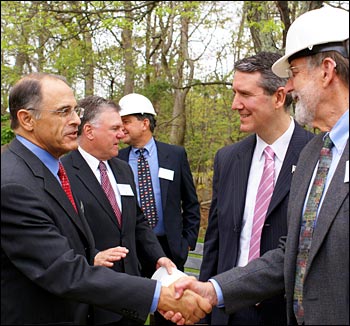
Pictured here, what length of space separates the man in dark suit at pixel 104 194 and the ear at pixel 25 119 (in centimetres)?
102

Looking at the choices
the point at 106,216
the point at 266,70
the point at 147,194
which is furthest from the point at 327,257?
the point at 147,194

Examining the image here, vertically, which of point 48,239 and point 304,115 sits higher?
point 304,115

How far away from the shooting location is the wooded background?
9.71 metres

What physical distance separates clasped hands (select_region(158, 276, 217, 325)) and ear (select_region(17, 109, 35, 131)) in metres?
1.25

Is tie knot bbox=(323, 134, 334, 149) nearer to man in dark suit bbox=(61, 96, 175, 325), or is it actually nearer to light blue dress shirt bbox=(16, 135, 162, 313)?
light blue dress shirt bbox=(16, 135, 162, 313)

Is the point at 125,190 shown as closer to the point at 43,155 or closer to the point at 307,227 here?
the point at 43,155

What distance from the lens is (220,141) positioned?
17031 millimetres

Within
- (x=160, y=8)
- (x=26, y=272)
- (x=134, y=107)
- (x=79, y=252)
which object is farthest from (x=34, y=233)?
(x=160, y=8)

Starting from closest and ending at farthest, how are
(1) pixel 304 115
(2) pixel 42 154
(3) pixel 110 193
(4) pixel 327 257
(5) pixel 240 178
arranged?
1. (4) pixel 327 257
2. (1) pixel 304 115
3. (2) pixel 42 154
4. (5) pixel 240 178
5. (3) pixel 110 193

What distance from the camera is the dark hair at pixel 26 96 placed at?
9.29 ft

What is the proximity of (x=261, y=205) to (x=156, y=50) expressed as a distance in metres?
11.2

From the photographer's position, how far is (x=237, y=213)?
3.33 metres

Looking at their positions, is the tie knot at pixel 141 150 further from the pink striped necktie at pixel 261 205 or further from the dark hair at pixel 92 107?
the pink striped necktie at pixel 261 205

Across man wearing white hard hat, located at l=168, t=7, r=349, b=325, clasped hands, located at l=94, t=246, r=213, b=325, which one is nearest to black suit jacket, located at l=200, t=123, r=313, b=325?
clasped hands, located at l=94, t=246, r=213, b=325
